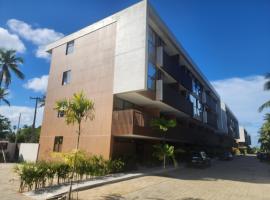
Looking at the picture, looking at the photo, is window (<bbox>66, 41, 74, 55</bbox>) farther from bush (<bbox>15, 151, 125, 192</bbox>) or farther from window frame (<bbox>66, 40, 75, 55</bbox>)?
bush (<bbox>15, 151, 125, 192</bbox>)

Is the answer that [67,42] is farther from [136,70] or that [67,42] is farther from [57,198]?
[57,198]

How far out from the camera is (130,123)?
1623 centimetres

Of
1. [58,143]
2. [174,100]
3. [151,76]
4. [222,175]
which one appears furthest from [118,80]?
[222,175]

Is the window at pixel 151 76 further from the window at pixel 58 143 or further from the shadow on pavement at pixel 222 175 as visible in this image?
the window at pixel 58 143

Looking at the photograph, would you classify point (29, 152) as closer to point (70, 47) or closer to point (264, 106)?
point (70, 47)

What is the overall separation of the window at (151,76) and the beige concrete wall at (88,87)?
320 cm

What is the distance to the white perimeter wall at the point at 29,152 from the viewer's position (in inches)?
936

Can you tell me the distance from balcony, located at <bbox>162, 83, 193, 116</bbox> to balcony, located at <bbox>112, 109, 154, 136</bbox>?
10.0 feet

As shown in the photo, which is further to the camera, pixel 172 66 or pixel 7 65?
pixel 7 65

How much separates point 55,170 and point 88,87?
31.6 feet

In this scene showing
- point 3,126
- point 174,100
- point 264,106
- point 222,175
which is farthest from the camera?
point 3,126

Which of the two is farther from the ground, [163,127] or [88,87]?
[88,87]

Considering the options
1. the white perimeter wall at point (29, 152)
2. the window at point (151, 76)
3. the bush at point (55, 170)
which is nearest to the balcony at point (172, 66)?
the window at point (151, 76)

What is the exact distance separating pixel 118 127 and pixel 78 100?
713cm
